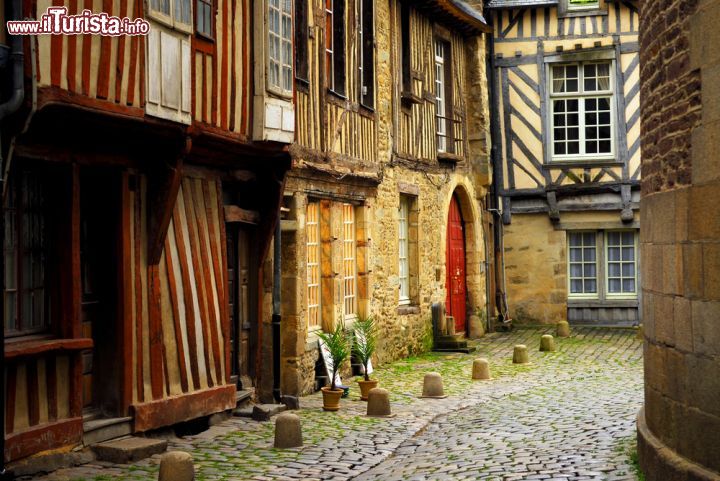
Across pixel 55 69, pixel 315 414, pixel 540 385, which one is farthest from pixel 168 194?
pixel 540 385

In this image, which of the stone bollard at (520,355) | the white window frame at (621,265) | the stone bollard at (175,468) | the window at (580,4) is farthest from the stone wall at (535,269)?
the stone bollard at (175,468)

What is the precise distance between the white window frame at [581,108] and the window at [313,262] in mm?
9135

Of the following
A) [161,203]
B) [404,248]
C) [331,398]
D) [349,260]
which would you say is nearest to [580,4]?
A: [404,248]

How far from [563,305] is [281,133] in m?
11.6

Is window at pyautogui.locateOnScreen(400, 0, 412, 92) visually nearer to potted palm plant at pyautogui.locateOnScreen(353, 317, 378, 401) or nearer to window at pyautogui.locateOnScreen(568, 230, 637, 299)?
potted palm plant at pyautogui.locateOnScreen(353, 317, 378, 401)

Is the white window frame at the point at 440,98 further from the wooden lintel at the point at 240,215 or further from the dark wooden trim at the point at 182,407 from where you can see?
the dark wooden trim at the point at 182,407

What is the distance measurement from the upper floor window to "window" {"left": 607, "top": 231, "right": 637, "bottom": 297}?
530 inches

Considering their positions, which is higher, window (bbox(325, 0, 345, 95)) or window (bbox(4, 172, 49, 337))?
window (bbox(325, 0, 345, 95))

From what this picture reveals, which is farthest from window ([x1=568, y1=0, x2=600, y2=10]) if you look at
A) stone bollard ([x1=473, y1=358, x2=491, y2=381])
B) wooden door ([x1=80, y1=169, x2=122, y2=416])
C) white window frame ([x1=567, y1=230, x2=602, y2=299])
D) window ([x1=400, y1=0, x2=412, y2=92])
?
wooden door ([x1=80, y1=169, x2=122, y2=416])

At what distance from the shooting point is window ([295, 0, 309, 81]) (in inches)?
473

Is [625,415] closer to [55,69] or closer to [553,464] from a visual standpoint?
[553,464]

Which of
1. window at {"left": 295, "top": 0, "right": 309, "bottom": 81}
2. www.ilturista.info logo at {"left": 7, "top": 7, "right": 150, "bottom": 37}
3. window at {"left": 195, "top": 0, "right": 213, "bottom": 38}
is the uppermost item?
window at {"left": 295, "top": 0, "right": 309, "bottom": 81}

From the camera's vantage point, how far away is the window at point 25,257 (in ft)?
24.9

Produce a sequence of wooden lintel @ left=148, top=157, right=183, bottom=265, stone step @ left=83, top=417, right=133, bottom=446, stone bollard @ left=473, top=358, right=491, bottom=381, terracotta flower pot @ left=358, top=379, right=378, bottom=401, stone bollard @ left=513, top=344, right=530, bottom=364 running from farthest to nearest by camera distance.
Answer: stone bollard @ left=513, top=344, right=530, bottom=364 < stone bollard @ left=473, top=358, right=491, bottom=381 < terracotta flower pot @ left=358, top=379, right=378, bottom=401 < wooden lintel @ left=148, top=157, right=183, bottom=265 < stone step @ left=83, top=417, right=133, bottom=446
